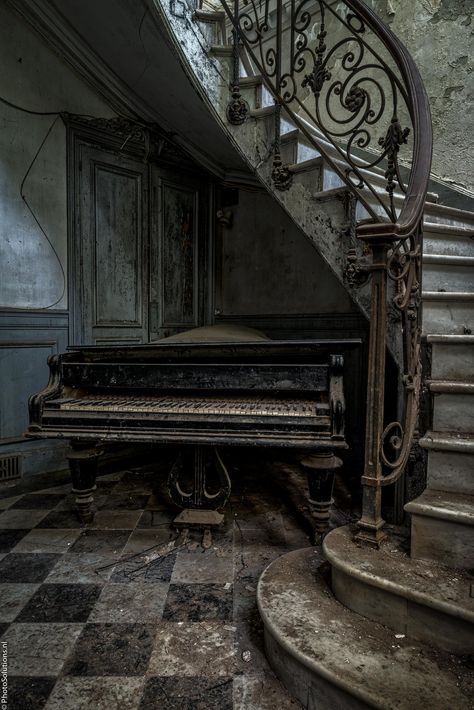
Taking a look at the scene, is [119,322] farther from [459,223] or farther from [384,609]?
[384,609]

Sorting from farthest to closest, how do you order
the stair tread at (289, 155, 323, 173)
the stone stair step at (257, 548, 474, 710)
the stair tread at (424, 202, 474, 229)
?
the stair tread at (424, 202, 474, 229), the stair tread at (289, 155, 323, 173), the stone stair step at (257, 548, 474, 710)

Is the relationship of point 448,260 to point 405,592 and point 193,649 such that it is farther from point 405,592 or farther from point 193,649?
point 193,649

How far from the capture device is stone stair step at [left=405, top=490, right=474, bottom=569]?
1.42m

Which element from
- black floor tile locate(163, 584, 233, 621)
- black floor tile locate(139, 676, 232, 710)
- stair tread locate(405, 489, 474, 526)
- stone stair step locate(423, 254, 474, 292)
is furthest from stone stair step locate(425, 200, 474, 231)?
black floor tile locate(139, 676, 232, 710)

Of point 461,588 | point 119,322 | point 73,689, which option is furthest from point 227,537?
point 119,322

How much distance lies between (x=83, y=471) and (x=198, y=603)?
1.05 meters

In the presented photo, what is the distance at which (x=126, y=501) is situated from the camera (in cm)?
299

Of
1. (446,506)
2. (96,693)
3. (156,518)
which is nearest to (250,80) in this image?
(446,506)

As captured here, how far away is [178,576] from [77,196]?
2.84 meters

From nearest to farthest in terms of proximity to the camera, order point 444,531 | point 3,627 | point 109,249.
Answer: point 444,531
point 3,627
point 109,249

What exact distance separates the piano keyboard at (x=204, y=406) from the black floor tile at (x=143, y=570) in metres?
0.75

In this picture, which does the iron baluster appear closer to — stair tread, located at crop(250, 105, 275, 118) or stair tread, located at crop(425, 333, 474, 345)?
stair tread, located at crop(250, 105, 275, 118)

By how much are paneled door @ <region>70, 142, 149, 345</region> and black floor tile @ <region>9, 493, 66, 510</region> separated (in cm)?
117

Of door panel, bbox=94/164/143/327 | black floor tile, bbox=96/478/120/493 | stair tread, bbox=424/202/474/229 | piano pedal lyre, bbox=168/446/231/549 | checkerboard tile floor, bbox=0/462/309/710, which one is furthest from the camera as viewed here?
door panel, bbox=94/164/143/327
